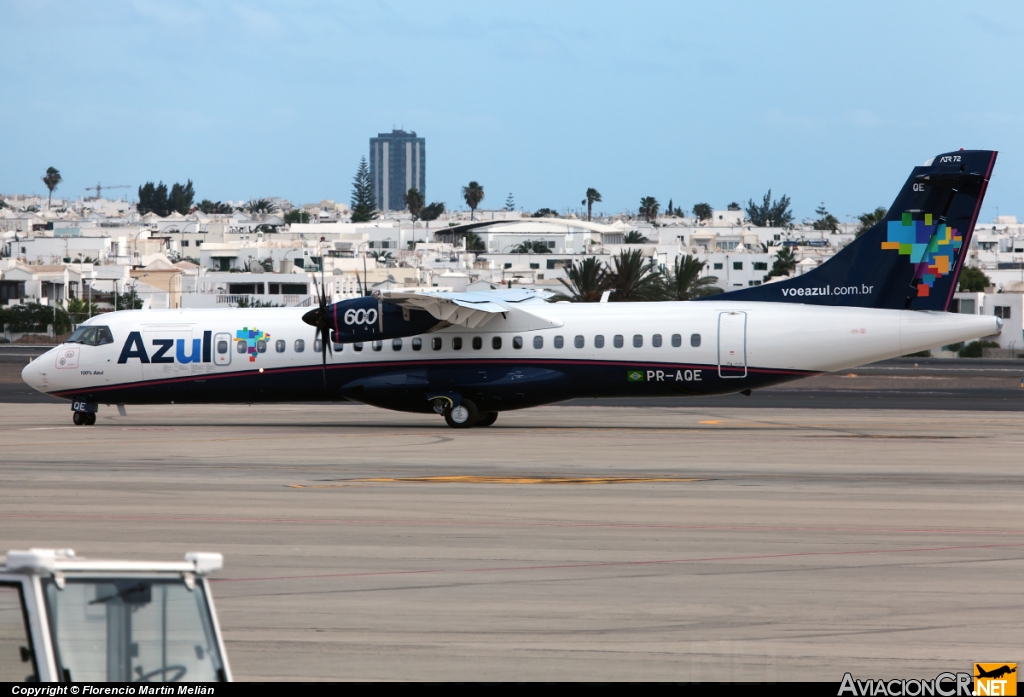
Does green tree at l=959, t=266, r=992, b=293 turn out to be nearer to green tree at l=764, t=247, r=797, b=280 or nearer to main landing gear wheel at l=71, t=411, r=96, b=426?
green tree at l=764, t=247, r=797, b=280

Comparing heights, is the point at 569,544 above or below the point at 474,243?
below

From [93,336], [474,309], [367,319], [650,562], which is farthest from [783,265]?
[650,562]

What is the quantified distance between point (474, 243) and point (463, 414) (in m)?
142

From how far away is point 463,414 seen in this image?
Answer: 2808 cm

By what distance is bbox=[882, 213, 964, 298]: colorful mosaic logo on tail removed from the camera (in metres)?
26.1

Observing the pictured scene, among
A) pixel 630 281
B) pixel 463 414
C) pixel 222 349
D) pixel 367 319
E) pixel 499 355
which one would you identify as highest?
pixel 630 281

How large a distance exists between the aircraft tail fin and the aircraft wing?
20.9ft

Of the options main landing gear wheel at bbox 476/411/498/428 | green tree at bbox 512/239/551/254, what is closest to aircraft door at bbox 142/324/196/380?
main landing gear wheel at bbox 476/411/498/428

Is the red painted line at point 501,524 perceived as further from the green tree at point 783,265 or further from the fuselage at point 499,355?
the green tree at point 783,265

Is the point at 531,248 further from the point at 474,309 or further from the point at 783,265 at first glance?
the point at 474,309

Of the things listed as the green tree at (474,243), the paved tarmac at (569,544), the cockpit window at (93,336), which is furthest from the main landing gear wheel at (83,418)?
the green tree at (474,243)

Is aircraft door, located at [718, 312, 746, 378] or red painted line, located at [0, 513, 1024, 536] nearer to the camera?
red painted line, located at [0, 513, 1024, 536]

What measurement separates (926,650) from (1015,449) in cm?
1653

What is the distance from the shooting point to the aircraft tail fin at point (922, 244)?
2591 cm
